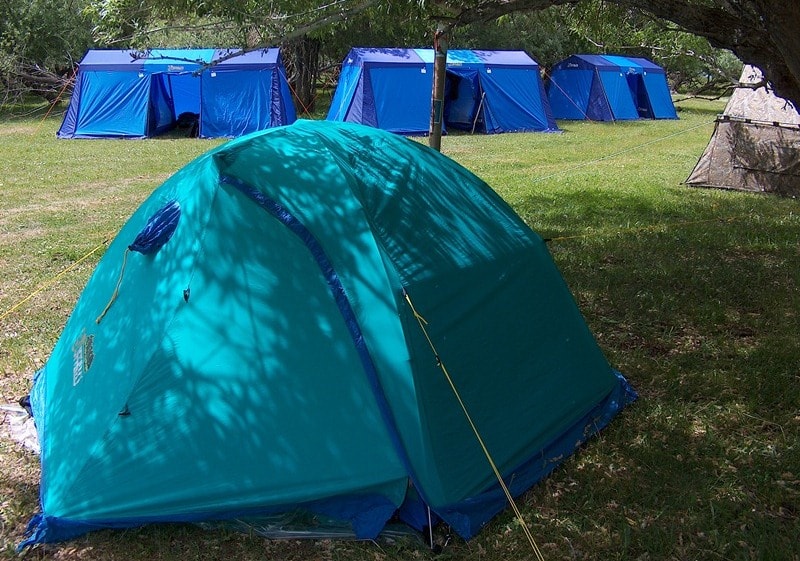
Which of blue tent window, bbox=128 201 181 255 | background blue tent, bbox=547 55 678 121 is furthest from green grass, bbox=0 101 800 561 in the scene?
background blue tent, bbox=547 55 678 121

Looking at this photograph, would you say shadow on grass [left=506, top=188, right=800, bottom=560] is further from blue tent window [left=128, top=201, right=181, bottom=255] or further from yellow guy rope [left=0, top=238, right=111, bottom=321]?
yellow guy rope [left=0, top=238, right=111, bottom=321]

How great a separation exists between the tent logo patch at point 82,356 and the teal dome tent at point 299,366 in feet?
0.06

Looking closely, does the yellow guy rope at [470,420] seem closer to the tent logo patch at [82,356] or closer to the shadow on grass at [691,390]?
the shadow on grass at [691,390]

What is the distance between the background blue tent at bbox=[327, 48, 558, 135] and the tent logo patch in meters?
13.0

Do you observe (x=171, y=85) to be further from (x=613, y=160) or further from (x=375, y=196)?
(x=375, y=196)

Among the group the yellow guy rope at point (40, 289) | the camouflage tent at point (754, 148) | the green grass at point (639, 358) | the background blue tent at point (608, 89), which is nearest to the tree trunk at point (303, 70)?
the background blue tent at point (608, 89)

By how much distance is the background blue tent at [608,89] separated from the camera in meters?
20.6

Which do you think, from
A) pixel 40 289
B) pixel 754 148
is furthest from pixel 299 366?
pixel 754 148

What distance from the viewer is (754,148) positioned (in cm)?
980

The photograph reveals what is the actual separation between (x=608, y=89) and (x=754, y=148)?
454 inches

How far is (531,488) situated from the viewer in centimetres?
339

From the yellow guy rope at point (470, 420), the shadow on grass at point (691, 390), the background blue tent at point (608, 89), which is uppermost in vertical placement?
the yellow guy rope at point (470, 420)

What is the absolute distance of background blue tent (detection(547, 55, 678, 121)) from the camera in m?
20.6

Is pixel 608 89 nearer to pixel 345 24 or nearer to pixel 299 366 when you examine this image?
pixel 345 24
